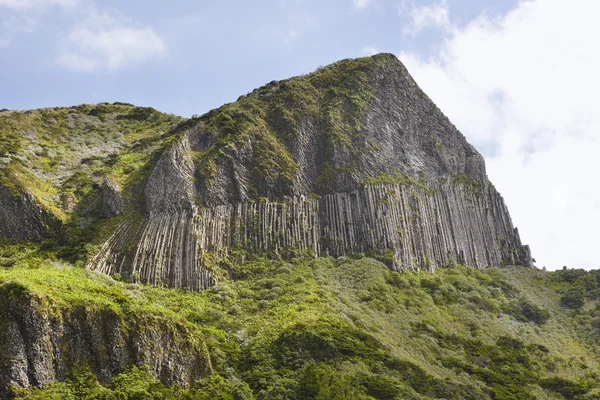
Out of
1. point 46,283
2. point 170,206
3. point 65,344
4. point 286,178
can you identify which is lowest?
point 65,344

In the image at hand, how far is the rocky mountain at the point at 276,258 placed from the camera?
119ft

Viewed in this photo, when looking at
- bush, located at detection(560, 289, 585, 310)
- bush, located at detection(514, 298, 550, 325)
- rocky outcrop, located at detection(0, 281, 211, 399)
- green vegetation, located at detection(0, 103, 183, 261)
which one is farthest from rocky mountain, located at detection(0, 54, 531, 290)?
rocky outcrop, located at detection(0, 281, 211, 399)

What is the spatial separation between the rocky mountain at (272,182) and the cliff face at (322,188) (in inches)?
6.2

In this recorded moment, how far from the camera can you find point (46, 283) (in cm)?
3597

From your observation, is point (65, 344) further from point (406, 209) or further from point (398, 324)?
point (406, 209)

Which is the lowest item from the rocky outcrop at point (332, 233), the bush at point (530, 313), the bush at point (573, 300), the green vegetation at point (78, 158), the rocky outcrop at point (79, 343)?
the rocky outcrop at point (79, 343)

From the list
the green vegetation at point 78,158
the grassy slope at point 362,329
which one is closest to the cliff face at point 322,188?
the green vegetation at point 78,158

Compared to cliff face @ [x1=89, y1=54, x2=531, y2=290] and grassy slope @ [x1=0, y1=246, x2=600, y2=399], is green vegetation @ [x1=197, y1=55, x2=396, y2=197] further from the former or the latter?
grassy slope @ [x1=0, y1=246, x2=600, y2=399]

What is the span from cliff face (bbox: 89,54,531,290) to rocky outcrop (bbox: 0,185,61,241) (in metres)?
6.06

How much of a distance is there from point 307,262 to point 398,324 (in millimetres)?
11907

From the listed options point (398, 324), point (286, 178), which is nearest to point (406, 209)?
point (286, 178)

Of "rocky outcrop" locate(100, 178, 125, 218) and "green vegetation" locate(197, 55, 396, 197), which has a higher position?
"green vegetation" locate(197, 55, 396, 197)

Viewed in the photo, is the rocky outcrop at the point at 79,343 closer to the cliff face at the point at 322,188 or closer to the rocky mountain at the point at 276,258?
the rocky mountain at the point at 276,258

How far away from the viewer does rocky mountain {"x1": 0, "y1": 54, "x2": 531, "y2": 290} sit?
2306 inches
